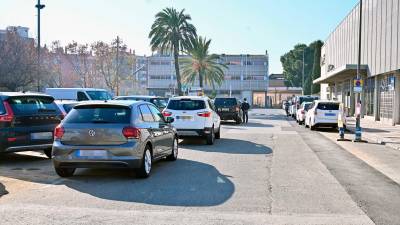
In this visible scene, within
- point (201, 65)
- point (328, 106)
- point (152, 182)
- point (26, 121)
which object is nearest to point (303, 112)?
point (328, 106)

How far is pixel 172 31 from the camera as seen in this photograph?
173ft

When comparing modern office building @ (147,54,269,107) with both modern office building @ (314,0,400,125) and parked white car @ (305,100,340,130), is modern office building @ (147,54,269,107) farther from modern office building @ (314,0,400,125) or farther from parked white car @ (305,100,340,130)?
parked white car @ (305,100,340,130)

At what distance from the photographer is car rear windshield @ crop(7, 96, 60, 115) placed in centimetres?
1192

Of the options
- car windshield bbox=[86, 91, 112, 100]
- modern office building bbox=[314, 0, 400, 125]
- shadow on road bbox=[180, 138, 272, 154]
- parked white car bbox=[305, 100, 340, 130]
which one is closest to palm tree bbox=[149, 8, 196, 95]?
modern office building bbox=[314, 0, 400, 125]

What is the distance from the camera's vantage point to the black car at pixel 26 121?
11570mm

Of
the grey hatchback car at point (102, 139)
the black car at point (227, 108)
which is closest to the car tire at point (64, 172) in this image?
the grey hatchback car at point (102, 139)

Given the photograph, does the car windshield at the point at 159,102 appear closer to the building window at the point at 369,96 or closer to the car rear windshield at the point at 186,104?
the car rear windshield at the point at 186,104

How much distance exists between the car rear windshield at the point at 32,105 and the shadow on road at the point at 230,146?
15.9ft

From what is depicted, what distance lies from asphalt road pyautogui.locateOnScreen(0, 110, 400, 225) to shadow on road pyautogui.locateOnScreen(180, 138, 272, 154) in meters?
1.96

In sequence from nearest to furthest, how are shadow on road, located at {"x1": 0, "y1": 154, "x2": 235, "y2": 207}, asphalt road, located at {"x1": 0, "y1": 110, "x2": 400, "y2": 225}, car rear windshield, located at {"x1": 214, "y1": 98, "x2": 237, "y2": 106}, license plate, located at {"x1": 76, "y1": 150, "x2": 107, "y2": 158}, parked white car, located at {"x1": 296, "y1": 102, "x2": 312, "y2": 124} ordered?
asphalt road, located at {"x1": 0, "y1": 110, "x2": 400, "y2": 225}, shadow on road, located at {"x1": 0, "y1": 154, "x2": 235, "y2": 207}, license plate, located at {"x1": 76, "y1": 150, "x2": 107, "y2": 158}, parked white car, located at {"x1": 296, "y1": 102, "x2": 312, "y2": 124}, car rear windshield, located at {"x1": 214, "y1": 98, "x2": 237, "y2": 106}

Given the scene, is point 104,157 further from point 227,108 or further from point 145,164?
point 227,108

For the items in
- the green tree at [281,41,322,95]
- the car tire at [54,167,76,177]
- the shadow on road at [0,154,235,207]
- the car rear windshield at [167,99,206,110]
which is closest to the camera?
the shadow on road at [0,154,235,207]

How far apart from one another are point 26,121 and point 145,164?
12.5ft

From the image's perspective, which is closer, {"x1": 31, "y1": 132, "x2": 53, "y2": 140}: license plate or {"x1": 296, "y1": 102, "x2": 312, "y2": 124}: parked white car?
{"x1": 31, "y1": 132, "x2": 53, "y2": 140}: license plate
